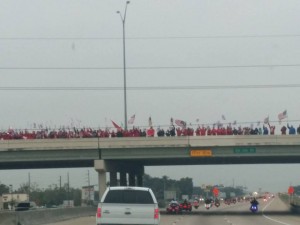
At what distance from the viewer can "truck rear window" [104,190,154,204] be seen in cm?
2758

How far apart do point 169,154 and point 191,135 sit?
8.51ft

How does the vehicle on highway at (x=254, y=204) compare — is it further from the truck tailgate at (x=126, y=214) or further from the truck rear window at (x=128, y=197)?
the truck tailgate at (x=126, y=214)

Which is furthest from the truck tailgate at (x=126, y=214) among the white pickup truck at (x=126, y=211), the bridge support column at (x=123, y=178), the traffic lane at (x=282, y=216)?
the bridge support column at (x=123, y=178)

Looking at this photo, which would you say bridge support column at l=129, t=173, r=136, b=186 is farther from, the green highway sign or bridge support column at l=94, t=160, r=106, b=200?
the green highway sign

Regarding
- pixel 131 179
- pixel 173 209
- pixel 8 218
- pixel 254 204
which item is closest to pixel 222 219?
pixel 173 209

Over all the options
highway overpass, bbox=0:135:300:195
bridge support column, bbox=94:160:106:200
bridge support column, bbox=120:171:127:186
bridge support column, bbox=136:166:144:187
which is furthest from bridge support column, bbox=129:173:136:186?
bridge support column, bbox=94:160:106:200

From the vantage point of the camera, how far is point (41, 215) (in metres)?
45.6

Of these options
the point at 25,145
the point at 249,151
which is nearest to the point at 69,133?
the point at 25,145

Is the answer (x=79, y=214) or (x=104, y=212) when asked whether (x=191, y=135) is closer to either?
(x=79, y=214)

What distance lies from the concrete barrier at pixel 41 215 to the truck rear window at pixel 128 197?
1045cm

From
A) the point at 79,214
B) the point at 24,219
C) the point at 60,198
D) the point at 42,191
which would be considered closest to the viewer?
the point at 24,219

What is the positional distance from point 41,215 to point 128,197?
18.9m

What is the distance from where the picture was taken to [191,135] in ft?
214

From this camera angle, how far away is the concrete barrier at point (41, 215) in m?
38.1
